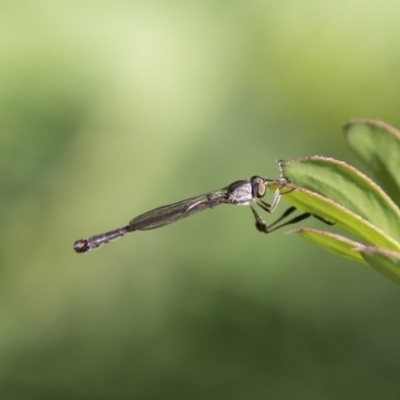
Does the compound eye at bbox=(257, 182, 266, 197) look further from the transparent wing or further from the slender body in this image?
the transparent wing

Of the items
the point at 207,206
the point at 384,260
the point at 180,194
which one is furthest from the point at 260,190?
the point at 180,194

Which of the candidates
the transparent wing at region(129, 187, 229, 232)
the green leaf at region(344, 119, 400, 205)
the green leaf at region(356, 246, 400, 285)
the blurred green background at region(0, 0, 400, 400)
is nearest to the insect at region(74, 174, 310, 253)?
the transparent wing at region(129, 187, 229, 232)

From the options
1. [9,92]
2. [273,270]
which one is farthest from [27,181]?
[273,270]

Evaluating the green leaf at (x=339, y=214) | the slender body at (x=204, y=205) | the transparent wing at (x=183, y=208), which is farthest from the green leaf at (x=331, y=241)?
the transparent wing at (x=183, y=208)

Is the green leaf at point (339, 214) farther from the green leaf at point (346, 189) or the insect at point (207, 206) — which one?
the insect at point (207, 206)

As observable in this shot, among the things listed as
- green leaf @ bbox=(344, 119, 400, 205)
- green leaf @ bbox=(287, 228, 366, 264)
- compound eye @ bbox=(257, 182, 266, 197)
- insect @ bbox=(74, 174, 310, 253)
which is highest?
insect @ bbox=(74, 174, 310, 253)

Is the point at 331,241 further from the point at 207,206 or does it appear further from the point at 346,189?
the point at 207,206
